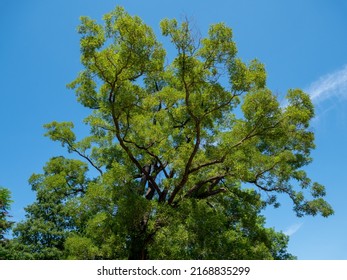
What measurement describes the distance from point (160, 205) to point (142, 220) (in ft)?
2.08

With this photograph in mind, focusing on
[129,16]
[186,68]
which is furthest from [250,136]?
[129,16]

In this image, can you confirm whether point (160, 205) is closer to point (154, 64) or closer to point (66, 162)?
point (154, 64)

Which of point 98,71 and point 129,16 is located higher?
point 129,16

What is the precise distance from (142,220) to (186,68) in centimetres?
413

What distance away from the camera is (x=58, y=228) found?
800 inches

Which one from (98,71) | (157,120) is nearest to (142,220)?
(157,120)

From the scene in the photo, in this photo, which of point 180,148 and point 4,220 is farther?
point 4,220

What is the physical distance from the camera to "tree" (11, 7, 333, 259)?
29.3ft

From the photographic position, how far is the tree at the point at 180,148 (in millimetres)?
8945

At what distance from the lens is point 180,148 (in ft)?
35.1
